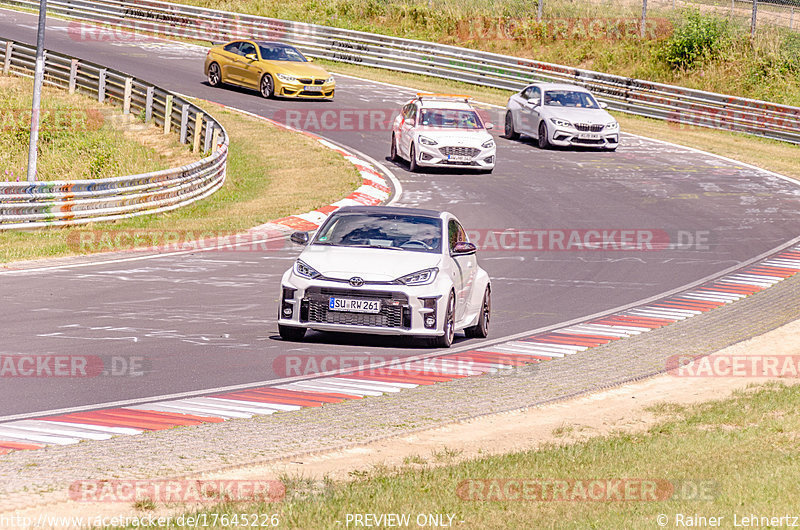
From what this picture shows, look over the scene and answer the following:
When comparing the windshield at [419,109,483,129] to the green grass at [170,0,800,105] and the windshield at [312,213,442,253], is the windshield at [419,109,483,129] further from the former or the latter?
the green grass at [170,0,800,105]

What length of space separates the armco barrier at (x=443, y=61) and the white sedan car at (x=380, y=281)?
26.1m

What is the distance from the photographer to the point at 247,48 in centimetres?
3741

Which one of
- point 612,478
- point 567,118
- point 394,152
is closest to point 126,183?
point 394,152

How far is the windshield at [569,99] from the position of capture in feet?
104

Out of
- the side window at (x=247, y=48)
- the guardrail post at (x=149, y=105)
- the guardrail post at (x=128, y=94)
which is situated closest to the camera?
the guardrail post at (x=149, y=105)

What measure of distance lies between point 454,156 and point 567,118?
15.4 feet

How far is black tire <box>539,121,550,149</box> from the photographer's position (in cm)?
3192

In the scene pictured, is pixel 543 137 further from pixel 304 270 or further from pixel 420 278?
pixel 304 270

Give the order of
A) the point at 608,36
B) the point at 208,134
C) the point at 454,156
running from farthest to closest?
the point at 608,36, the point at 208,134, the point at 454,156

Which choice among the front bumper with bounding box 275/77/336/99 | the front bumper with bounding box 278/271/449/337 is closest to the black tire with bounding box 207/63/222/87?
the front bumper with bounding box 275/77/336/99

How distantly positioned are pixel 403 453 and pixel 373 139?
2514cm

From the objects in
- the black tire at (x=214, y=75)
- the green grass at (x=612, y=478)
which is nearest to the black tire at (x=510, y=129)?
the black tire at (x=214, y=75)

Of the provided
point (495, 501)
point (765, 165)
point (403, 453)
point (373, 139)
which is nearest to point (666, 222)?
point (765, 165)

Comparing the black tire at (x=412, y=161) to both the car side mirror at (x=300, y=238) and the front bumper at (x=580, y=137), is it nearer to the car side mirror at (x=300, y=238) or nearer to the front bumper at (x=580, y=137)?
the front bumper at (x=580, y=137)
